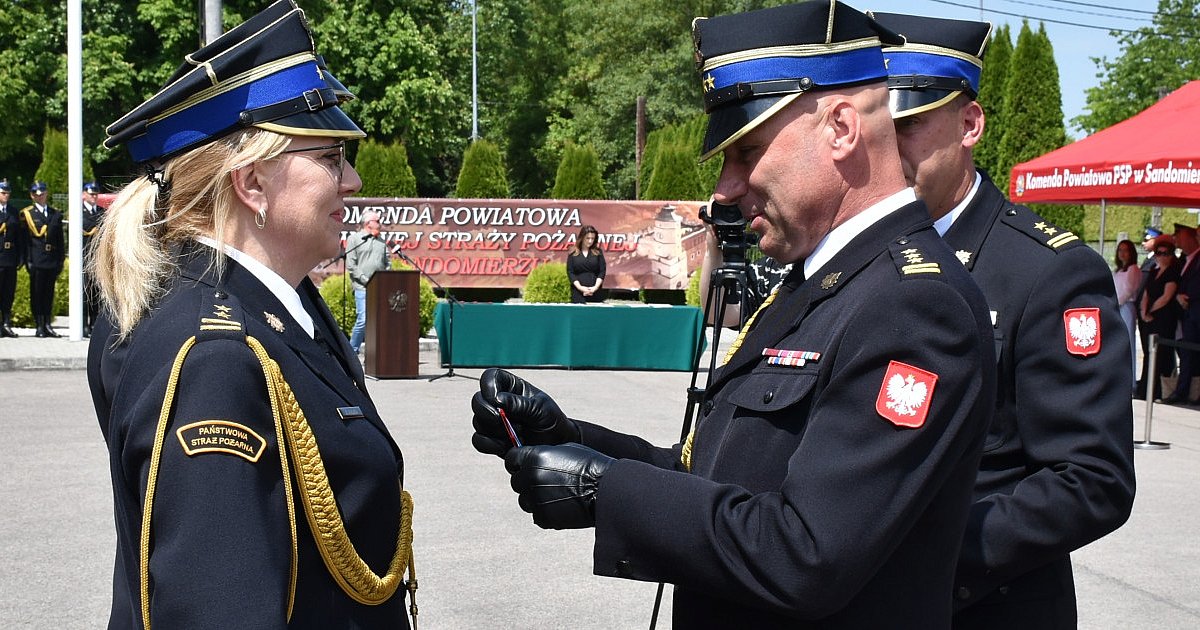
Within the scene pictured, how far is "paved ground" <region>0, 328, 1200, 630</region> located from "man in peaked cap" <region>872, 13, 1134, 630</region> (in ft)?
9.87

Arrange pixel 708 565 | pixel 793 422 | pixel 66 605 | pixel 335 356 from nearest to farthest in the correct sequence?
pixel 708 565
pixel 793 422
pixel 335 356
pixel 66 605

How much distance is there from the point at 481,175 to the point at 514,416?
27969 mm

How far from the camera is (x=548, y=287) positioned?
18328 mm

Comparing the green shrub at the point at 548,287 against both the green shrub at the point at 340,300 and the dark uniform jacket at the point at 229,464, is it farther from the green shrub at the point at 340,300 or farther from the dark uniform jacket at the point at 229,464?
the dark uniform jacket at the point at 229,464

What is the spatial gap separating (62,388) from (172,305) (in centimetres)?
1112

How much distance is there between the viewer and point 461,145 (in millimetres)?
41781

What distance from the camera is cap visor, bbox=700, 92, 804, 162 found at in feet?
6.28

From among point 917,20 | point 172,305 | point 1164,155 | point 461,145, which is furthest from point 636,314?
point 461,145

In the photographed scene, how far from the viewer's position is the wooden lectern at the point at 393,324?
13.1 metres

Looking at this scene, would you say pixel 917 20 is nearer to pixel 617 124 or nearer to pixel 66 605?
pixel 66 605

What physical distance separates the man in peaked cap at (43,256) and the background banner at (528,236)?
608 cm

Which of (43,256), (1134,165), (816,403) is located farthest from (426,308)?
(816,403)

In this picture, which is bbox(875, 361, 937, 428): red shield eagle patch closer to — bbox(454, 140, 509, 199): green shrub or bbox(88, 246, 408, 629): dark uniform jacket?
bbox(88, 246, 408, 629): dark uniform jacket

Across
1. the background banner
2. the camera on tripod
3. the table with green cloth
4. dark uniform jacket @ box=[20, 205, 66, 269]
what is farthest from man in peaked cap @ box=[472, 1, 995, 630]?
the background banner
